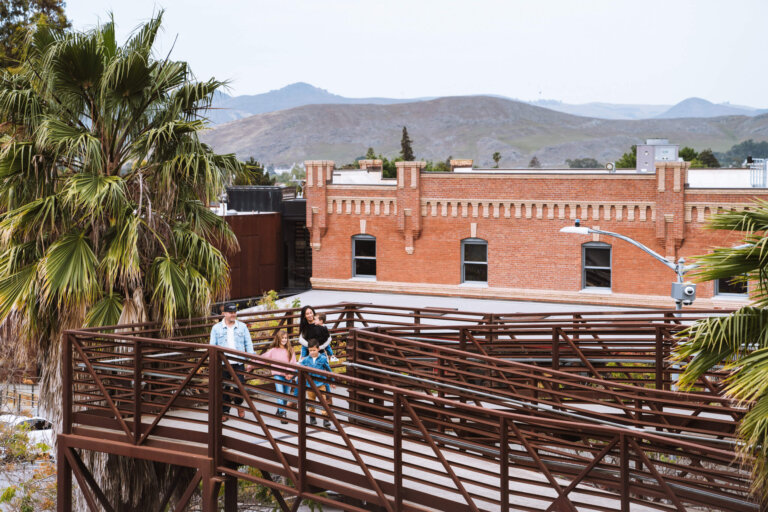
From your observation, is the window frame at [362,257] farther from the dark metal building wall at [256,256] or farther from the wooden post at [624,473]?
the wooden post at [624,473]

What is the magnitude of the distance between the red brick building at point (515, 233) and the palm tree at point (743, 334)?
2682cm

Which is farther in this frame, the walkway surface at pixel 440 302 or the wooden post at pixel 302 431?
the walkway surface at pixel 440 302

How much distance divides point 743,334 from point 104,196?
9618mm

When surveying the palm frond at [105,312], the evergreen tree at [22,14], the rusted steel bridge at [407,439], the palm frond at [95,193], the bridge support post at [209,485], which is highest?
the evergreen tree at [22,14]

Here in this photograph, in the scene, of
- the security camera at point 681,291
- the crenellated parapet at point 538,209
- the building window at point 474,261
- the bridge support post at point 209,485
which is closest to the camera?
the bridge support post at point 209,485

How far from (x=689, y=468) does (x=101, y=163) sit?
32.6 feet

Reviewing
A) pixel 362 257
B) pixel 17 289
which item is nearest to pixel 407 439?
pixel 17 289

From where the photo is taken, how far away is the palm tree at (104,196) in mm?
13398

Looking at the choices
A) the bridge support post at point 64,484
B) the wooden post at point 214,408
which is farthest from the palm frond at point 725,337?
the bridge support post at point 64,484

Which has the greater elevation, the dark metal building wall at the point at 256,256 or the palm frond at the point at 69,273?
the palm frond at the point at 69,273

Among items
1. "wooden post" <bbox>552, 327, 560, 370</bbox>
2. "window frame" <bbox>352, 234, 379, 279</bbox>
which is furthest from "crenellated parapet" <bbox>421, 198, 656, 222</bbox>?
"wooden post" <bbox>552, 327, 560, 370</bbox>

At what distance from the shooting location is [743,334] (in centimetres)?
766

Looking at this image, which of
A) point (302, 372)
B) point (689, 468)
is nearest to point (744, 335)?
point (689, 468)

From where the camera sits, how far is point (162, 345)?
39.0 ft
